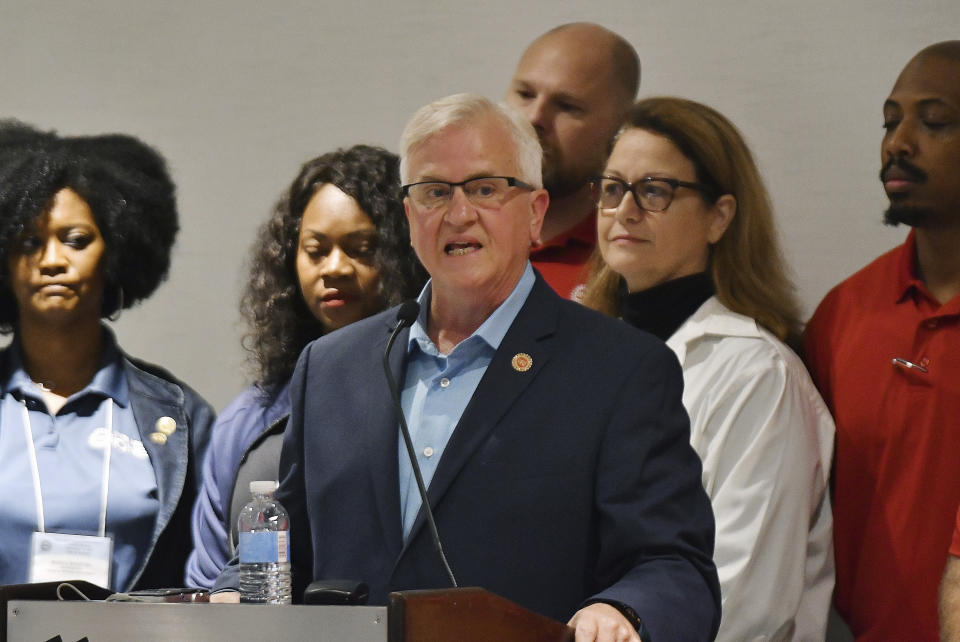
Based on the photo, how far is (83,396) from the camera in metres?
3.49

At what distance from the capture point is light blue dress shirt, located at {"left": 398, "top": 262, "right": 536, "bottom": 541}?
209cm

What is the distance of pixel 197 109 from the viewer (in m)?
4.14

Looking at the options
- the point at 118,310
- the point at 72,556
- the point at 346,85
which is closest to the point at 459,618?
the point at 72,556

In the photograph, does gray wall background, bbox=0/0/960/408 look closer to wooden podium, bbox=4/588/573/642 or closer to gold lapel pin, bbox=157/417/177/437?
gold lapel pin, bbox=157/417/177/437

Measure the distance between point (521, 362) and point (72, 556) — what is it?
1.66 metres

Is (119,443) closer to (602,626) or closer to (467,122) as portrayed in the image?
(467,122)

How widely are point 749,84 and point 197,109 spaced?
1.80 metres

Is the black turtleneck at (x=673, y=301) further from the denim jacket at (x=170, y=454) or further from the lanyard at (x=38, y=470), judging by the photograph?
the lanyard at (x=38, y=470)

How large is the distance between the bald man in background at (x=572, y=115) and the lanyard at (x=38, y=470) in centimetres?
123

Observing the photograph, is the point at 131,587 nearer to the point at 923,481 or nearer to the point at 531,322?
the point at 531,322

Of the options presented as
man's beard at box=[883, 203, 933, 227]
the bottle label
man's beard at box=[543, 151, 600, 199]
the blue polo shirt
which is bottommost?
the blue polo shirt

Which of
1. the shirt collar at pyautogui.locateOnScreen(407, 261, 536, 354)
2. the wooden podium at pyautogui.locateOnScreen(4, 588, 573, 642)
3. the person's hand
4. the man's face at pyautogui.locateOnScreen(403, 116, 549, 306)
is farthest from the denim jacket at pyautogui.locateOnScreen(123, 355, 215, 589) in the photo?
the person's hand

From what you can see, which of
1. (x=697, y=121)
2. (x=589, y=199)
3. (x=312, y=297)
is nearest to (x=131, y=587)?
(x=312, y=297)

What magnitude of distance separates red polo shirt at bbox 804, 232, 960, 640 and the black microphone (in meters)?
1.17
